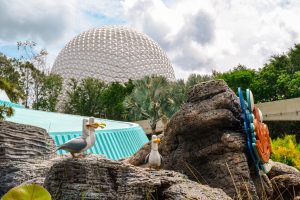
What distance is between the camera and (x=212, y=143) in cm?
546

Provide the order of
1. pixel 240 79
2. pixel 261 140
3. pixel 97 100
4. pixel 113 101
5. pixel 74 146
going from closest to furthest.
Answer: pixel 74 146
pixel 261 140
pixel 240 79
pixel 113 101
pixel 97 100

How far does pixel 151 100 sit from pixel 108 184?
24774 mm

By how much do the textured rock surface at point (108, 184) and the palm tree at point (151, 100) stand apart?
2416 centimetres

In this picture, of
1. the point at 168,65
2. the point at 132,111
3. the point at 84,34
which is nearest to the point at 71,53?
the point at 84,34

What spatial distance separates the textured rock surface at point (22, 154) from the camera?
15.9 feet

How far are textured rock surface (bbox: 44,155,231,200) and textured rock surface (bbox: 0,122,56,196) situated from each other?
2.54 ft

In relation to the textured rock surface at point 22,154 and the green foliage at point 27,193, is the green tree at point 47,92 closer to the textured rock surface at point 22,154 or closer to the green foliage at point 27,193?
the textured rock surface at point 22,154

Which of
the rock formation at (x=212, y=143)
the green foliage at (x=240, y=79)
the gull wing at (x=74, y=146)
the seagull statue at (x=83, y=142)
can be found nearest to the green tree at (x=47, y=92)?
the green foliage at (x=240, y=79)

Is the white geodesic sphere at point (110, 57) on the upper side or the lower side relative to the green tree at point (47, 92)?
upper

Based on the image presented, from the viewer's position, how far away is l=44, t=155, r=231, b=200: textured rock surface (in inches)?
143

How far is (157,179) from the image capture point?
3.81 meters

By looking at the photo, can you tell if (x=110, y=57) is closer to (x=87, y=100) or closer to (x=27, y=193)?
(x=87, y=100)

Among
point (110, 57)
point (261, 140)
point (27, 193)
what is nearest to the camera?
point (27, 193)

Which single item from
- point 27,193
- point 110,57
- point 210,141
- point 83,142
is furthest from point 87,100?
point 27,193
